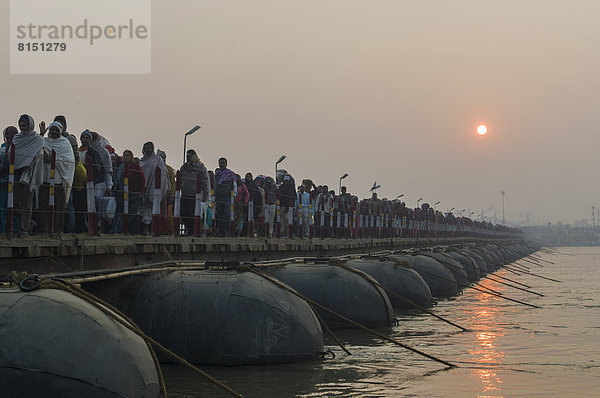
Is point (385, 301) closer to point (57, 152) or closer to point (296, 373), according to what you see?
point (296, 373)

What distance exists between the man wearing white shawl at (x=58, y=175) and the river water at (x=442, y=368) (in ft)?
11.8

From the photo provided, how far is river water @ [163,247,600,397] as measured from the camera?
10898mm

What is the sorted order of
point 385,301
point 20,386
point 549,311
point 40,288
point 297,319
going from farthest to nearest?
1. point 549,311
2. point 385,301
3. point 297,319
4. point 40,288
5. point 20,386

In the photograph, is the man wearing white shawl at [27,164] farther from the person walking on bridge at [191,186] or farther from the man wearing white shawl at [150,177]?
the person walking on bridge at [191,186]

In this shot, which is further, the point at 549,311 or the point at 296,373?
the point at 549,311

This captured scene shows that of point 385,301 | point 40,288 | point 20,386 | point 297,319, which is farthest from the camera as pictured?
point 385,301

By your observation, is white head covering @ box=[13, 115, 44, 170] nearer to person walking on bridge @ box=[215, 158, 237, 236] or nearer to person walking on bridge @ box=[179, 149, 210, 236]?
person walking on bridge @ box=[179, 149, 210, 236]

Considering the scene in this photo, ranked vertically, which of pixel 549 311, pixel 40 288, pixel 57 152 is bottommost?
pixel 549 311

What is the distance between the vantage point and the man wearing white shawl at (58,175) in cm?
1335

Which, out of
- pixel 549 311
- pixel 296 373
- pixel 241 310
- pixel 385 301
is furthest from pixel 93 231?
pixel 549 311

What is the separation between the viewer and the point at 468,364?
44.4 feet

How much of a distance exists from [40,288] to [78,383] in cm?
138

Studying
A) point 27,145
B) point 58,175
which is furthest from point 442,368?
point 27,145

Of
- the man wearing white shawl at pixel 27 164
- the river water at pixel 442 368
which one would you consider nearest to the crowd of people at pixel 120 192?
the man wearing white shawl at pixel 27 164
